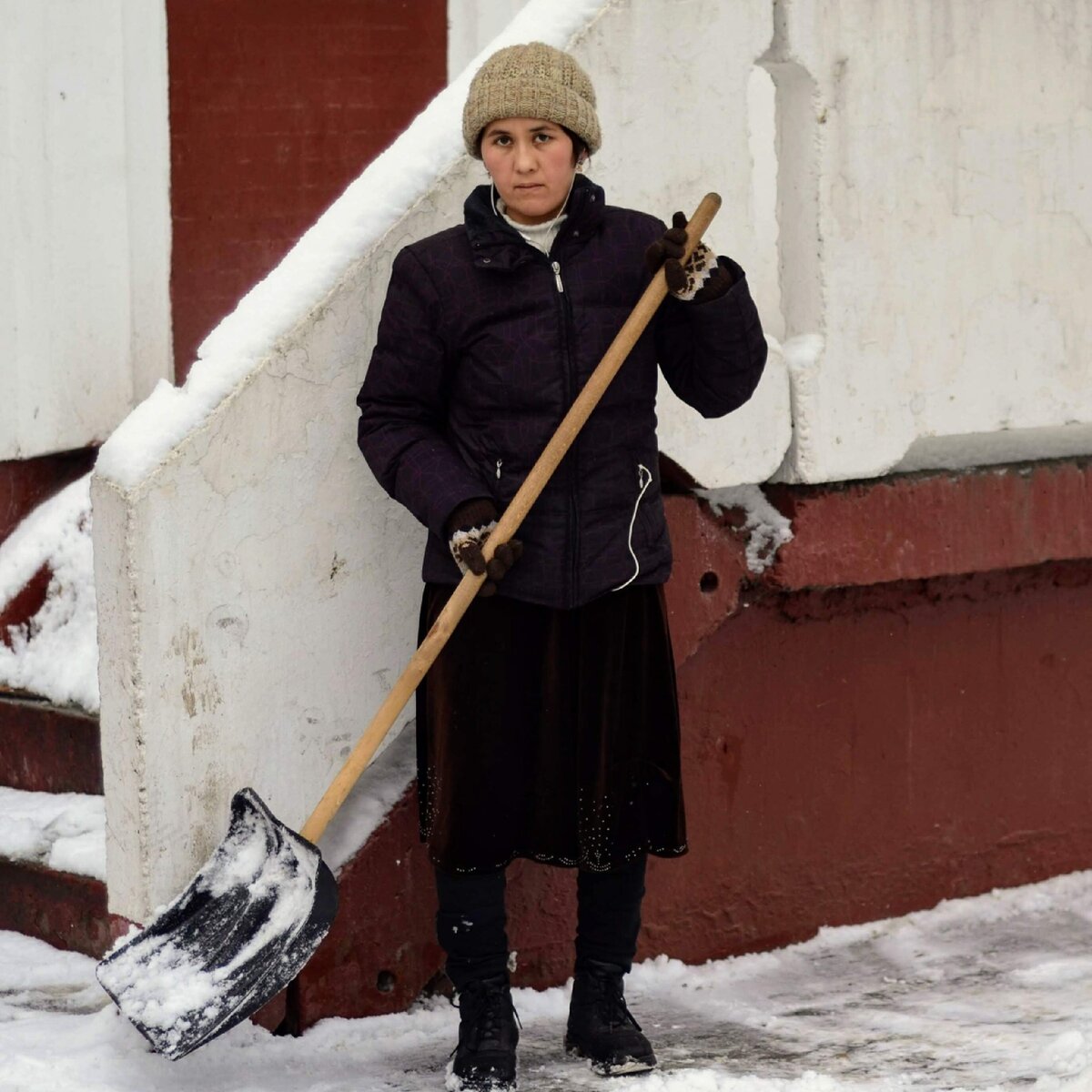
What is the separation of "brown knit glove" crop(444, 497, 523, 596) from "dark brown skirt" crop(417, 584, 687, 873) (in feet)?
0.49

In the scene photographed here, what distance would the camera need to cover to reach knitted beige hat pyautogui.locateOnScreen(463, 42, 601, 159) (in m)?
3.71

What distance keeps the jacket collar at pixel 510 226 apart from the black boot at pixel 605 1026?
4.33ft

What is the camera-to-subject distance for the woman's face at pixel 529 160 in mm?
3732

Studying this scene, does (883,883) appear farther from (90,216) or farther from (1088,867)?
(90,216)

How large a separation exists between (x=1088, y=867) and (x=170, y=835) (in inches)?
99.9

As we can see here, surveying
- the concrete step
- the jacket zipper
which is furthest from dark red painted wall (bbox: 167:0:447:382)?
the jacket zipper

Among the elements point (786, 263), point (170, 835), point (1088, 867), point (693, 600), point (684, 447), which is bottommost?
point (1088, 867)

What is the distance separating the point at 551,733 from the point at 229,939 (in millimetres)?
669

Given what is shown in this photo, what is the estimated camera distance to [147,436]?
3881 millimetres

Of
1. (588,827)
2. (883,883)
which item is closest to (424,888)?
(588,827)

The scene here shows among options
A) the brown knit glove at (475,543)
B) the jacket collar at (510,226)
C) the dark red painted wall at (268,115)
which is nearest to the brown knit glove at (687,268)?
the jacket collar at (510,226)

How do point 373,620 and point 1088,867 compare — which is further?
point 1088,867

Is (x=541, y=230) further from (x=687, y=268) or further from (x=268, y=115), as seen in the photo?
(x=268, y=115)

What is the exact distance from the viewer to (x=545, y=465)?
3.72 m
